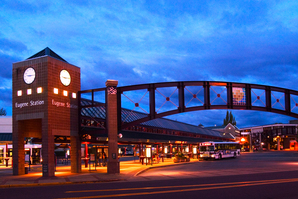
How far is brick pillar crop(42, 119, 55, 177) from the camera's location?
25.0 meters

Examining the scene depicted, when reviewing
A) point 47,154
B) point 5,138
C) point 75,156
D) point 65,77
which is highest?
point 65,77

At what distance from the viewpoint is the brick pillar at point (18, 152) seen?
2684cm

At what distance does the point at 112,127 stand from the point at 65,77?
6.10 m

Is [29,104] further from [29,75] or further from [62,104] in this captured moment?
[62,104]

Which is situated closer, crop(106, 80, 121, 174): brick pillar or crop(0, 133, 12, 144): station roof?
crop(106, 80, 121, 174): brick pillar

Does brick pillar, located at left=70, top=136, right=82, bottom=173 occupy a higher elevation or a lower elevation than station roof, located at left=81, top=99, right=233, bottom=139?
lower

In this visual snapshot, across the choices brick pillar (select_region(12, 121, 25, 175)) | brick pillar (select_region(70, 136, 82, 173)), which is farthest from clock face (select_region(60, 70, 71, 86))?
brick pillar (select_region(12, 121, 25, 175))

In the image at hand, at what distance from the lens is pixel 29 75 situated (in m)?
27.0

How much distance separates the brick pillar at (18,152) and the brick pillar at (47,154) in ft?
10.3

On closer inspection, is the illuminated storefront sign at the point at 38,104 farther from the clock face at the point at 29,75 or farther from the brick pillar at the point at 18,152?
the clock face at the point at 29,75

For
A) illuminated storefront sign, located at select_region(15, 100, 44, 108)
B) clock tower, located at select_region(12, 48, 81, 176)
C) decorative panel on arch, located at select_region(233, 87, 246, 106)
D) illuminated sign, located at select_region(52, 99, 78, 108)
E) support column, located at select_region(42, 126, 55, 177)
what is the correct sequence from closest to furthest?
support column, located at select_region(42, 126, 55, 177) → clock tower, located at select_region(12, 48, 81, 176) → illuminated storefront sign, located at select_region(15, 100, 44, 108) → illuminated sign, located at select_region(52, 99, 78, 108) → decorative panel on arch, located at select_region(233, 87, 246, 106)

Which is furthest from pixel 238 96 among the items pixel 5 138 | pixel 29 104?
pixel 5 138

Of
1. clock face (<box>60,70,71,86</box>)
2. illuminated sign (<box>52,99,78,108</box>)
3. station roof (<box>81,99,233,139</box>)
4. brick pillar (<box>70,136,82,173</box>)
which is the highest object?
clock face (<box>60,70,71,86</box>)

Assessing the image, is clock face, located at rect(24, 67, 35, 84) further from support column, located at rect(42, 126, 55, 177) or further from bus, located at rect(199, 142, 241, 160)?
bus, located at rect(199, 142, 241, 160)
